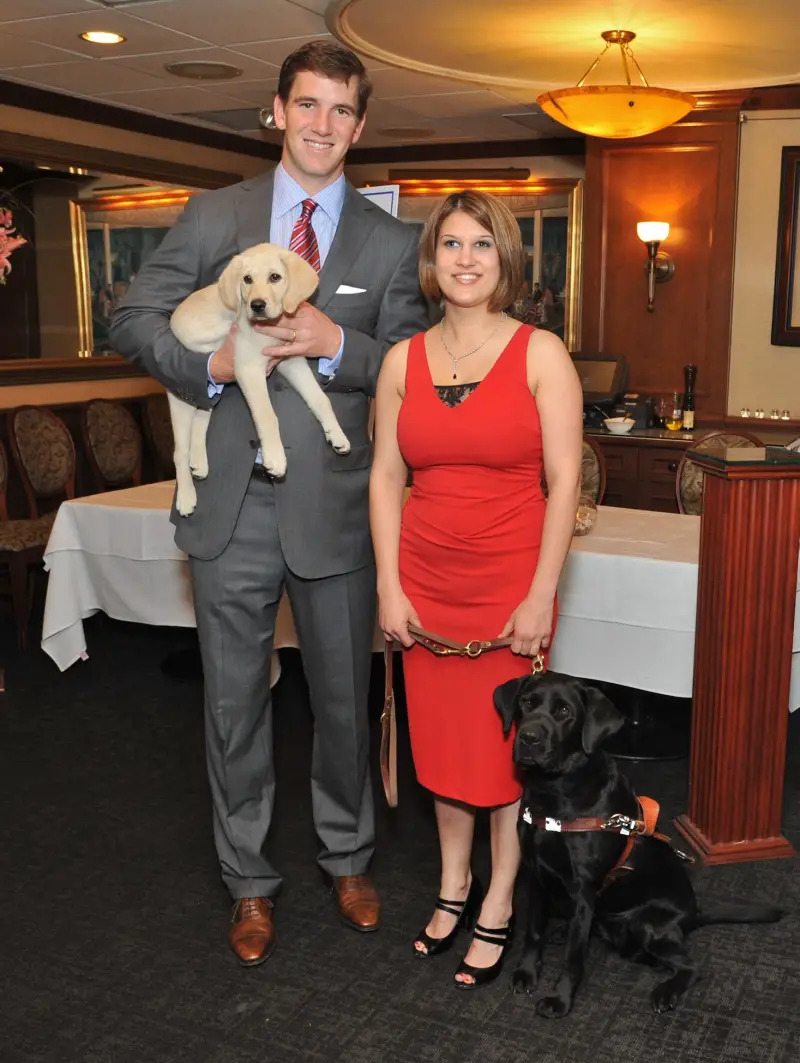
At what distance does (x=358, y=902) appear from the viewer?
2.64 metres

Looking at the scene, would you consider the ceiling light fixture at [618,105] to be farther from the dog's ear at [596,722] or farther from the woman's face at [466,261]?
the dog's ear at [596,722]

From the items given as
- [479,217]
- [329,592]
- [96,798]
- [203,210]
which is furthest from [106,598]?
[479,217]

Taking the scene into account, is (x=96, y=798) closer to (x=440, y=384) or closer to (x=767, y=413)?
(x=440, y=384)

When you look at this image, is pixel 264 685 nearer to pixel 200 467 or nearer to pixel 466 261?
pixel 200 467

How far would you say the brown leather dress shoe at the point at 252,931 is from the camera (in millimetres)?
2488

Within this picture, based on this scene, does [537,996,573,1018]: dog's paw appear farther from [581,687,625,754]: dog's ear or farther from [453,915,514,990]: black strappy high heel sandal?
[581,687,625,754]: dog's ear

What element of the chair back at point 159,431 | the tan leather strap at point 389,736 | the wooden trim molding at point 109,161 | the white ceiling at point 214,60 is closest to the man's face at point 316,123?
the tan leather strap at point 389,736

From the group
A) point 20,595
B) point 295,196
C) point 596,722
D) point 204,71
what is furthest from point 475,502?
point 204,71

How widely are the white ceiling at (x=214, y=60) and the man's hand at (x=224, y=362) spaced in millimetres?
2568

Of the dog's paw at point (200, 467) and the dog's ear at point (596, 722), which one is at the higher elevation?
the dog's paw at point (200, 467)

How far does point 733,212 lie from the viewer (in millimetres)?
6406

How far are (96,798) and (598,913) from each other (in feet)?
5.45

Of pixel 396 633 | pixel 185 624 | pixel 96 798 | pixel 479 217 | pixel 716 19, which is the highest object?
pixel 716 19

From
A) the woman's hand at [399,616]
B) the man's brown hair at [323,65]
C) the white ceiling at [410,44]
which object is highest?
the white ceiling at [410,44]
